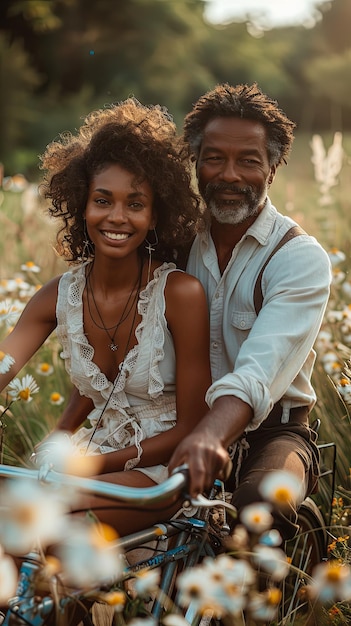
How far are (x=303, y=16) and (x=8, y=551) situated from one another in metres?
32.4

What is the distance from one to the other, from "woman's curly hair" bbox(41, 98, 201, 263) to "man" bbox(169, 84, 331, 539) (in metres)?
0.12

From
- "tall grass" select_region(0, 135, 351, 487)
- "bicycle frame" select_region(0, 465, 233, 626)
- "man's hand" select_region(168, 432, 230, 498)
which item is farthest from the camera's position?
"tall grass" select_region(0, 135, 351, 487)

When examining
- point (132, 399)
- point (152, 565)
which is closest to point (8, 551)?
point (152, 565)

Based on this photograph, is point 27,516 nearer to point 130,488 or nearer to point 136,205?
point 130,488

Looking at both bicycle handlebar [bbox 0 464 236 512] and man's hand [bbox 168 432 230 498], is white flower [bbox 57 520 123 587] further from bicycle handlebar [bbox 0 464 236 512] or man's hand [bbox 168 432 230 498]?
man's hand [bbox 168 432 230 498]

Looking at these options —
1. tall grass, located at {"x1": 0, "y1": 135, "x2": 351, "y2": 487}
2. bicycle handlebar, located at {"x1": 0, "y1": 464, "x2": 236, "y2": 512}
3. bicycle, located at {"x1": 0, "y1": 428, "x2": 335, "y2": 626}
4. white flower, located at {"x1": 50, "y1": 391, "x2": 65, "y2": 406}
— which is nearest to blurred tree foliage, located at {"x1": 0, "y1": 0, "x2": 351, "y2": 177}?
tall grass, located at {"x1": 0, "y1": 135, "x2": 351, "y2": 487}

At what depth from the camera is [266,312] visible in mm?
2816

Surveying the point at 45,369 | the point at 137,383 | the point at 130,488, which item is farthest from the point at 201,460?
the point at 45,369

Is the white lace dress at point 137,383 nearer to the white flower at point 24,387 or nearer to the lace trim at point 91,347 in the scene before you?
the lace trim at point 91,347

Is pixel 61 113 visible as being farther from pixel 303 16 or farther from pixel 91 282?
pixel 91 282

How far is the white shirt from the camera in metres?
2.56

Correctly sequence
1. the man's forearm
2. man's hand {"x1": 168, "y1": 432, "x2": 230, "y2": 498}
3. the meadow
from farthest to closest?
the meadow, the man's forearm, man's hand {"x1": 168, "y1": 432, "x2": 230, "y2": 498}

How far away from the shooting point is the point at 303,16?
32312mm

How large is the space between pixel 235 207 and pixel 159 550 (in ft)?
4.27
